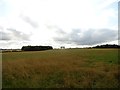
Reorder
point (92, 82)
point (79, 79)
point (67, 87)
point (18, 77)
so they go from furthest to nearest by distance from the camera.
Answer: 1. point (18, 77)
2. point (79, 79)
3. point (92, 82)
4. point (67, 87)

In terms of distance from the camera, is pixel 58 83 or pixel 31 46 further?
pixel 31 46

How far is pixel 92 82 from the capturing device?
15023mm

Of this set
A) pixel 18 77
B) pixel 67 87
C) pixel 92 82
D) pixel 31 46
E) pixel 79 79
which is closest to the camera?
pixel 67 87

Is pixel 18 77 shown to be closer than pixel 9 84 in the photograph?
No

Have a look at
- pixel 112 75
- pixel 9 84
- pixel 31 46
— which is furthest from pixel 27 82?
pixel 31 46

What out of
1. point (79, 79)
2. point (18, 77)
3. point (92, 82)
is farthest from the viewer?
point (18, 77)

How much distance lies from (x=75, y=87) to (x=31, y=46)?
112 m

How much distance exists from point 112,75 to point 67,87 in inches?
172

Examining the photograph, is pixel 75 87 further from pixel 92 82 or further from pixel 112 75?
pixel 112 75

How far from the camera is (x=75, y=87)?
13.9 m

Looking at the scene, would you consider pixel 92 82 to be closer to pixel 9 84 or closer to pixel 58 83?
pixel 58 83

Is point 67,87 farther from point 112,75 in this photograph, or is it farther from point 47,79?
point 112,75

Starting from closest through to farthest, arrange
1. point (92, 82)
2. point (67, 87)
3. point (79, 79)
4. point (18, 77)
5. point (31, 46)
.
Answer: point (67, 87) < point (92, 82) < point (79, 79) < point (18, 77) < point (31, 46)

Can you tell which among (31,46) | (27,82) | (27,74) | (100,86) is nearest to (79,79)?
(100,86)
